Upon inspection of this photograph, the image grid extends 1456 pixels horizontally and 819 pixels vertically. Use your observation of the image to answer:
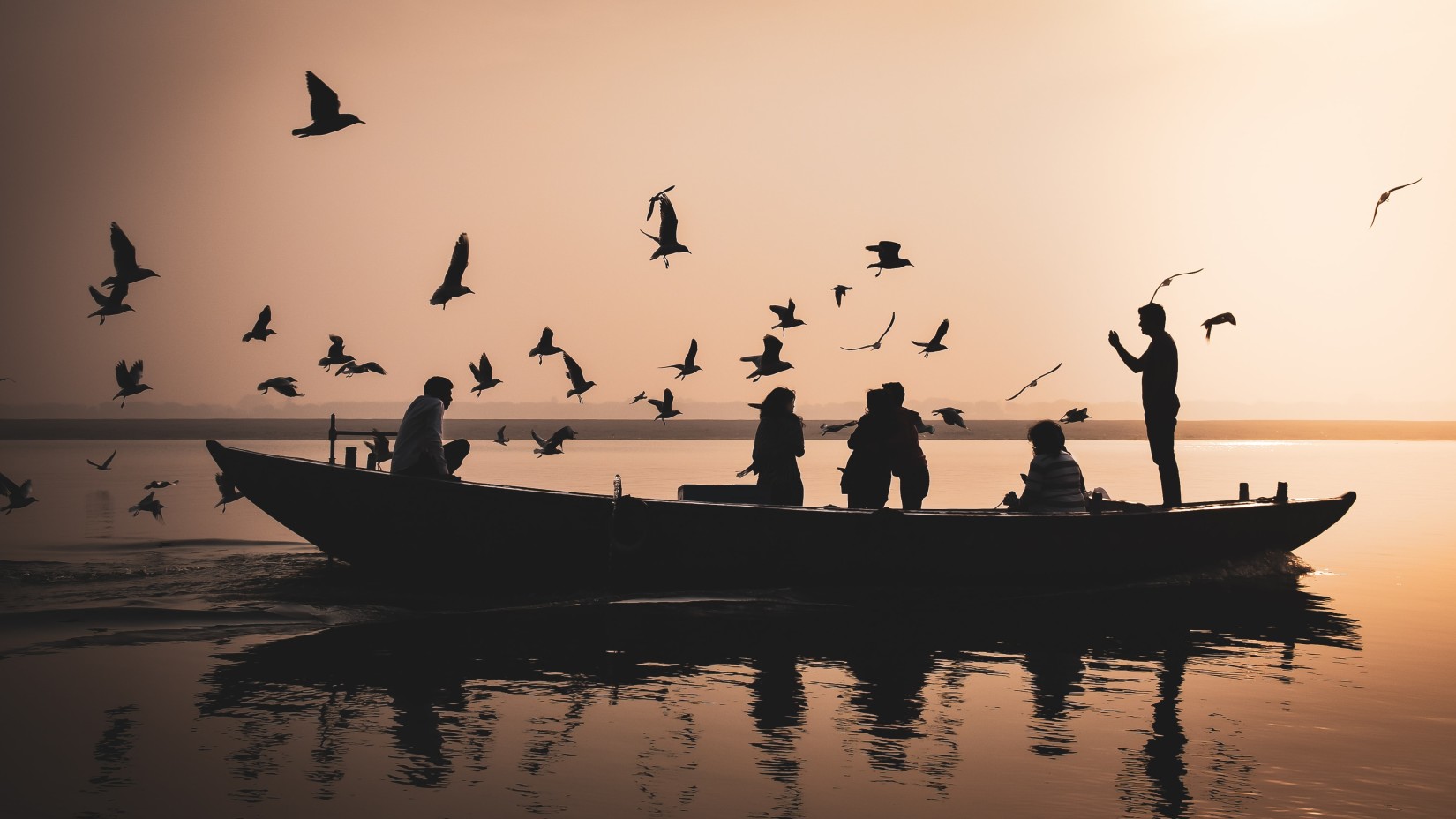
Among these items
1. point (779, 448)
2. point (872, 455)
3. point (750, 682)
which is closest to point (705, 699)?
point (750, 682)

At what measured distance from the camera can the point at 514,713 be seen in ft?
26.1

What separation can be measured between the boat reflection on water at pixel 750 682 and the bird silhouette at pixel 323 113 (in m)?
4.71

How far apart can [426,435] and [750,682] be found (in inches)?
170

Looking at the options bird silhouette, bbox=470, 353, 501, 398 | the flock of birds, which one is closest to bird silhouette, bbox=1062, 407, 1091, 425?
the flock of birds

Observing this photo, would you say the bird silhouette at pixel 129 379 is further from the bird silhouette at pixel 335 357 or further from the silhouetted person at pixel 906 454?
the silhouetted person at pixel 906 454

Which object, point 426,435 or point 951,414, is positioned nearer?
point 426,435

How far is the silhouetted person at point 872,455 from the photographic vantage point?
12422 millimetres

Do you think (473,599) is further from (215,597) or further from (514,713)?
(514,713)

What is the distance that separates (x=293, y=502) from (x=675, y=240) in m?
5.53

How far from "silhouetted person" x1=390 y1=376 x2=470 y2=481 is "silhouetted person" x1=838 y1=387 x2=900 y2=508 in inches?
156

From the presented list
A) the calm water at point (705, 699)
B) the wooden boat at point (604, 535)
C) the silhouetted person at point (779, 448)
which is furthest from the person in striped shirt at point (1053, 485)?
the silhouetted person at point (779, 448)

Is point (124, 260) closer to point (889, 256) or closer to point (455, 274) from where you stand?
point (455, 274)

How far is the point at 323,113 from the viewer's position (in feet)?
38.9

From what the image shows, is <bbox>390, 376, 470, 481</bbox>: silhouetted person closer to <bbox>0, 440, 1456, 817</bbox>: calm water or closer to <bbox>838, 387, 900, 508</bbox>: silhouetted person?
<bbox>0, 440, 1456, 817</bbox>: calm water
